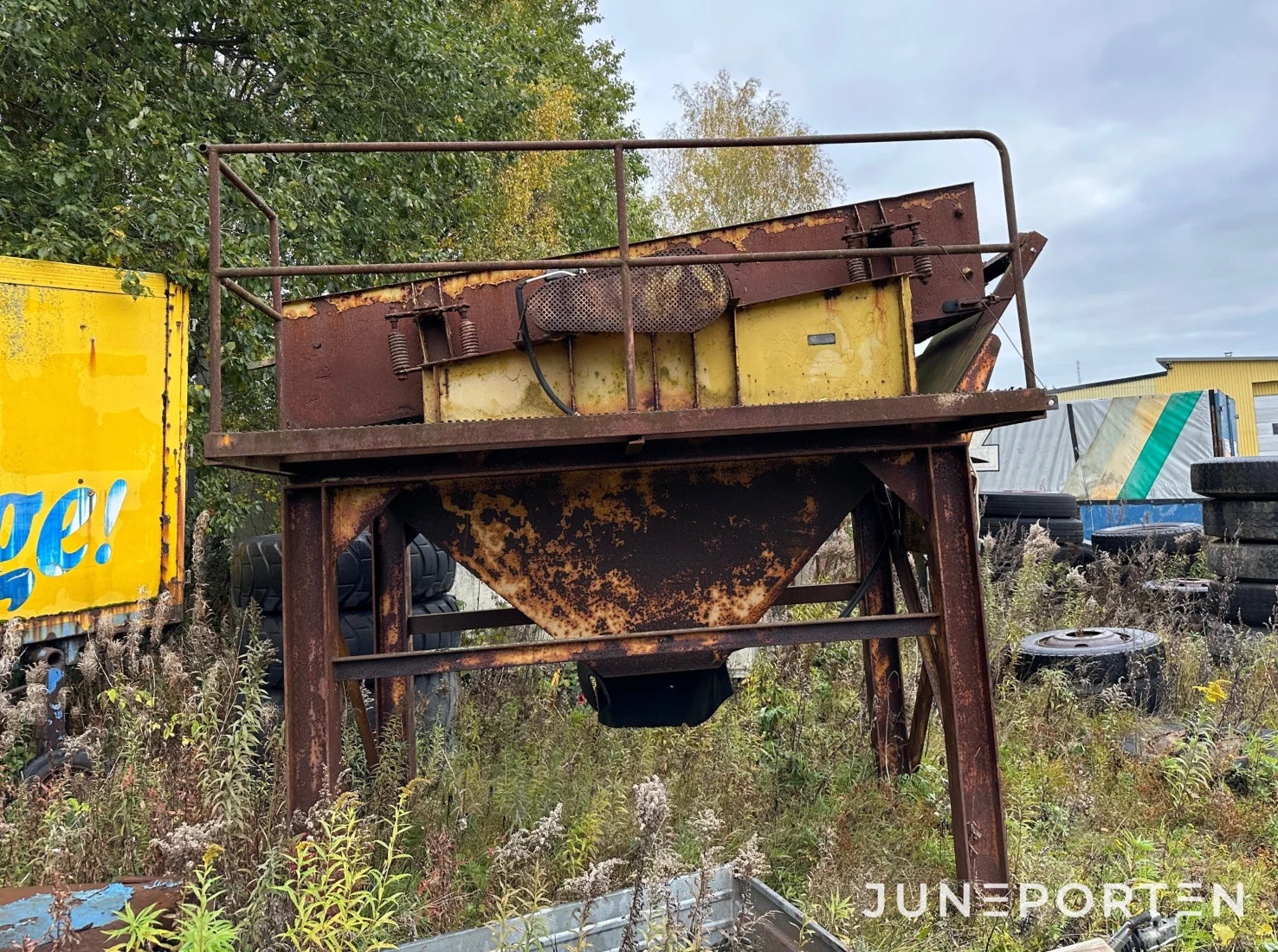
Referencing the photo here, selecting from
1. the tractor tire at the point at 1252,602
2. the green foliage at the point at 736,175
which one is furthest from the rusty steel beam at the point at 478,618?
the green foliage at the point at 736,175

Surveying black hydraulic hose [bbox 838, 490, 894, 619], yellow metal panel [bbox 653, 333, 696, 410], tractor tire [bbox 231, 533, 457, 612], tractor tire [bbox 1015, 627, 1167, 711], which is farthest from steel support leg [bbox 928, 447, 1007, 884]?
tractor tire [bbox 231, 533, 457, 612]

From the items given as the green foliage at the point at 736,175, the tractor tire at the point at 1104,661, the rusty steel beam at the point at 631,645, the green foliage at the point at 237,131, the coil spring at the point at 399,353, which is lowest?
the tractor tire at the point at 1104,661

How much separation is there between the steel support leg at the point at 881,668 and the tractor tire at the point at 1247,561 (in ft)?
13.7

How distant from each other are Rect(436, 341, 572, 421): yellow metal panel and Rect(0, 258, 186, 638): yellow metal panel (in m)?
2.45

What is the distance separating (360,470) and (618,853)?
6.31ft

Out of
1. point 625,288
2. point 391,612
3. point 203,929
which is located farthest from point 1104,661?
point 203,929

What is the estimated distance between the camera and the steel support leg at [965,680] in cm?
320

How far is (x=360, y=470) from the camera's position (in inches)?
124

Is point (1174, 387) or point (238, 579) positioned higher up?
point (1174, 387)

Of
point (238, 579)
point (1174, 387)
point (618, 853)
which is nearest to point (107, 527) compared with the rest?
point (238, 579)

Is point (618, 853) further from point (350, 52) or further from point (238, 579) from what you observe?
point (350, 52)

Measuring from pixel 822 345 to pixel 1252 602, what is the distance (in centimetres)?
560

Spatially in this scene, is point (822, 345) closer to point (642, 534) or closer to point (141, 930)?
point (642, 534)

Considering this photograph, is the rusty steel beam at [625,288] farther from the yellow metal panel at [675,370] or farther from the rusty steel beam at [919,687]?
the rusty steel beam at [919,687]
